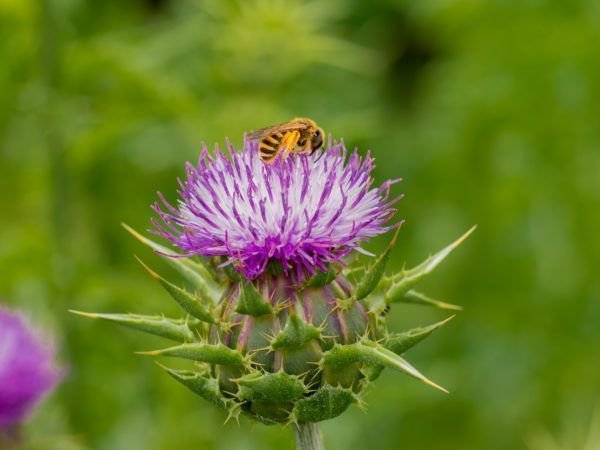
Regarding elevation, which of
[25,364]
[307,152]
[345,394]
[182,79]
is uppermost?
[182,79]

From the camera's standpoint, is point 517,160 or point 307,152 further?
point 517,160

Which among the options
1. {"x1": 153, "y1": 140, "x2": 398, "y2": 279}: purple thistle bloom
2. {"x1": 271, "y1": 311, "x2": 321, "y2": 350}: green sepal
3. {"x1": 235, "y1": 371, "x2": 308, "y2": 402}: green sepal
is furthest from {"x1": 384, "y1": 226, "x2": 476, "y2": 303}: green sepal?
{"x1": 235, "y1": 371, "x2": 308, "y2": 402}: green sepal

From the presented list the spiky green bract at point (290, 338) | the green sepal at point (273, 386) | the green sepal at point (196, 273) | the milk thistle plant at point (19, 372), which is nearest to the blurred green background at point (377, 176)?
the milk thistle plant at point (19, 372)

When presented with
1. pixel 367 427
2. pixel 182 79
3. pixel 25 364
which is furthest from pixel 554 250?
pixel 25 364

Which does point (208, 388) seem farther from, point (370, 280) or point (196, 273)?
point (370, 280)

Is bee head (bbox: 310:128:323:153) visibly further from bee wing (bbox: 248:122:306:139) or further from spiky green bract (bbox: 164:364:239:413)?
spiky green bract (bbox: 164:364:239:413)

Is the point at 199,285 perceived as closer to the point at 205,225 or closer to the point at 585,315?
the point at 205,225
